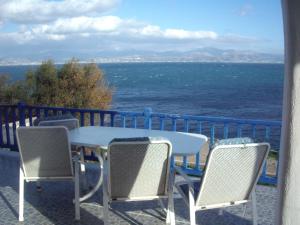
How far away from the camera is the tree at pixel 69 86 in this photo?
873 inches

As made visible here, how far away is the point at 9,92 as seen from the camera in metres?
26.0

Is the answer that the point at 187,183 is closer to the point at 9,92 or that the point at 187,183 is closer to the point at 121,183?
the point at 121,183

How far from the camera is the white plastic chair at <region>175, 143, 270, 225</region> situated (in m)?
3.01

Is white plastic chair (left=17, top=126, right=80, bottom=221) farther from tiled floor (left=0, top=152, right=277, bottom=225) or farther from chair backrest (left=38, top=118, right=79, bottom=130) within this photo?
chair backrest (left=38, top=118, right=79, bottom=130)

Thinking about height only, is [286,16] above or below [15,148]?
above

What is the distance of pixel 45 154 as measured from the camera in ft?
12.3

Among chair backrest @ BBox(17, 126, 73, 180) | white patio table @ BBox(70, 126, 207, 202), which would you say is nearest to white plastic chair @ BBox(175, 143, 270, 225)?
white patio table @ BBox(70, 126, 207, 202)

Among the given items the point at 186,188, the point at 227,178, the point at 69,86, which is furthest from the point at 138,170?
the point at 69,86

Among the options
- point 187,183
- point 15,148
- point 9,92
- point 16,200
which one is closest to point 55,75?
point 9,92

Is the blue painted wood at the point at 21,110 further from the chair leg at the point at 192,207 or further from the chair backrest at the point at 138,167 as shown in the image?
the chair leg at the point at 192,207

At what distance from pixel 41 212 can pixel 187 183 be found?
5.59 feet

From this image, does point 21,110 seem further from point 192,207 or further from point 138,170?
point 192,207

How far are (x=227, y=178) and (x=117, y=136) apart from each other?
→ 148 centimetres

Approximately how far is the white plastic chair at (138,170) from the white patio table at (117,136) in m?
0.28
